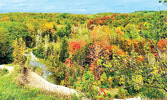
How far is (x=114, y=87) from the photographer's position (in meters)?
17.3

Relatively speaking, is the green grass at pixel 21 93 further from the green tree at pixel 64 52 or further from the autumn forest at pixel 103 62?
the green tree at pixel 64 52

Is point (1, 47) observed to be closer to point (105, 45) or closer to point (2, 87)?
point (2, 87)

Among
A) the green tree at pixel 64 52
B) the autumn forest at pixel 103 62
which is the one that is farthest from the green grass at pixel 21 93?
the green tree at pixel 64 52

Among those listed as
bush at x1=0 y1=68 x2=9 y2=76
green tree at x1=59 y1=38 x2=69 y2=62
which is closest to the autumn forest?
green tree at x1=59 y1=38 x2=69 y2=62

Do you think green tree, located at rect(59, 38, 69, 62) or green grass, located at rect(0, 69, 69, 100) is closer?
green grass, located at rect(0, 69, 69, 100)

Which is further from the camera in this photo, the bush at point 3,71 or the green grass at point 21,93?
the bush at point 3,71

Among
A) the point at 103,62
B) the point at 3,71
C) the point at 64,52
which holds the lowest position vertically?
the point at 3,71

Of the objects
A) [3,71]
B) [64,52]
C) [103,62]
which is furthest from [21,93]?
[64,52]

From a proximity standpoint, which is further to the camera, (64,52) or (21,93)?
(64,52)

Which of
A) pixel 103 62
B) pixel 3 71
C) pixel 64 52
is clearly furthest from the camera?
pixel 64 52

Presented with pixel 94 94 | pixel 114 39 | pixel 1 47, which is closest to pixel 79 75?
pixel 114 39

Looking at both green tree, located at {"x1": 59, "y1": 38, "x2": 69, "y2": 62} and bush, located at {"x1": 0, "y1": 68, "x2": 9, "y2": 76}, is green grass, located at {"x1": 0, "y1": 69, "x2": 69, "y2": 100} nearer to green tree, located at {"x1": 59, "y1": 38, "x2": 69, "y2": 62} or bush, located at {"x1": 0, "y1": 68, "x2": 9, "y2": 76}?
bush, located at {"x1": 0, "y1": 68, "x2": 9, "y2": 76}

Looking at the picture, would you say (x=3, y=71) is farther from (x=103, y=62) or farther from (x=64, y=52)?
(x=103, y=62)

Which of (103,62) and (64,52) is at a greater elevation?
(103,62)
